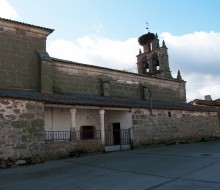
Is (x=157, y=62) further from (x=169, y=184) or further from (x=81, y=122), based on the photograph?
(x=169, y=184)

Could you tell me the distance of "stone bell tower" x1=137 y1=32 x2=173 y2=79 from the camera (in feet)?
86.0

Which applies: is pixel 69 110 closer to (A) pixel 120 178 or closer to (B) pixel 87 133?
(B) pixel 87 133

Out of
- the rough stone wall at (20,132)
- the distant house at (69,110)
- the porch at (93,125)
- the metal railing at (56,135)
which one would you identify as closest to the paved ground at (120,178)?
the rough stone wall at (20,132)

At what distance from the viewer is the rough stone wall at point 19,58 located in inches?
571

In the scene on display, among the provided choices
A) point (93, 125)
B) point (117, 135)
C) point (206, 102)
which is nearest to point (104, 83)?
point (93, 125)

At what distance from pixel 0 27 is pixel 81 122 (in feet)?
23.0

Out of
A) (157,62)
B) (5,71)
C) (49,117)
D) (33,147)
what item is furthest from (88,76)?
(157,62)

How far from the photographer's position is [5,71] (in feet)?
47.3

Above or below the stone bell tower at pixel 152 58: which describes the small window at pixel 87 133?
below

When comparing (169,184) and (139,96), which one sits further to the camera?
(139,96)

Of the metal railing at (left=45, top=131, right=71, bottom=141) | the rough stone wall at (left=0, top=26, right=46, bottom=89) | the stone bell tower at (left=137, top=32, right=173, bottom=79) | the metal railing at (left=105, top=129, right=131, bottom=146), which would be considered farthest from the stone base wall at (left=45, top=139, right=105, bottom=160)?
the stone bell tower at (left=137, top=32, right=173, bottom=79)

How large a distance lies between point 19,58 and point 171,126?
10.8 metres

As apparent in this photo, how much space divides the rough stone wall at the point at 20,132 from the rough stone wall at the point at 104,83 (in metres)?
4.88

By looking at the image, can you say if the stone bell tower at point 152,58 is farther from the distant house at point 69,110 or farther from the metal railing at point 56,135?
the metal railing at point 56,135
